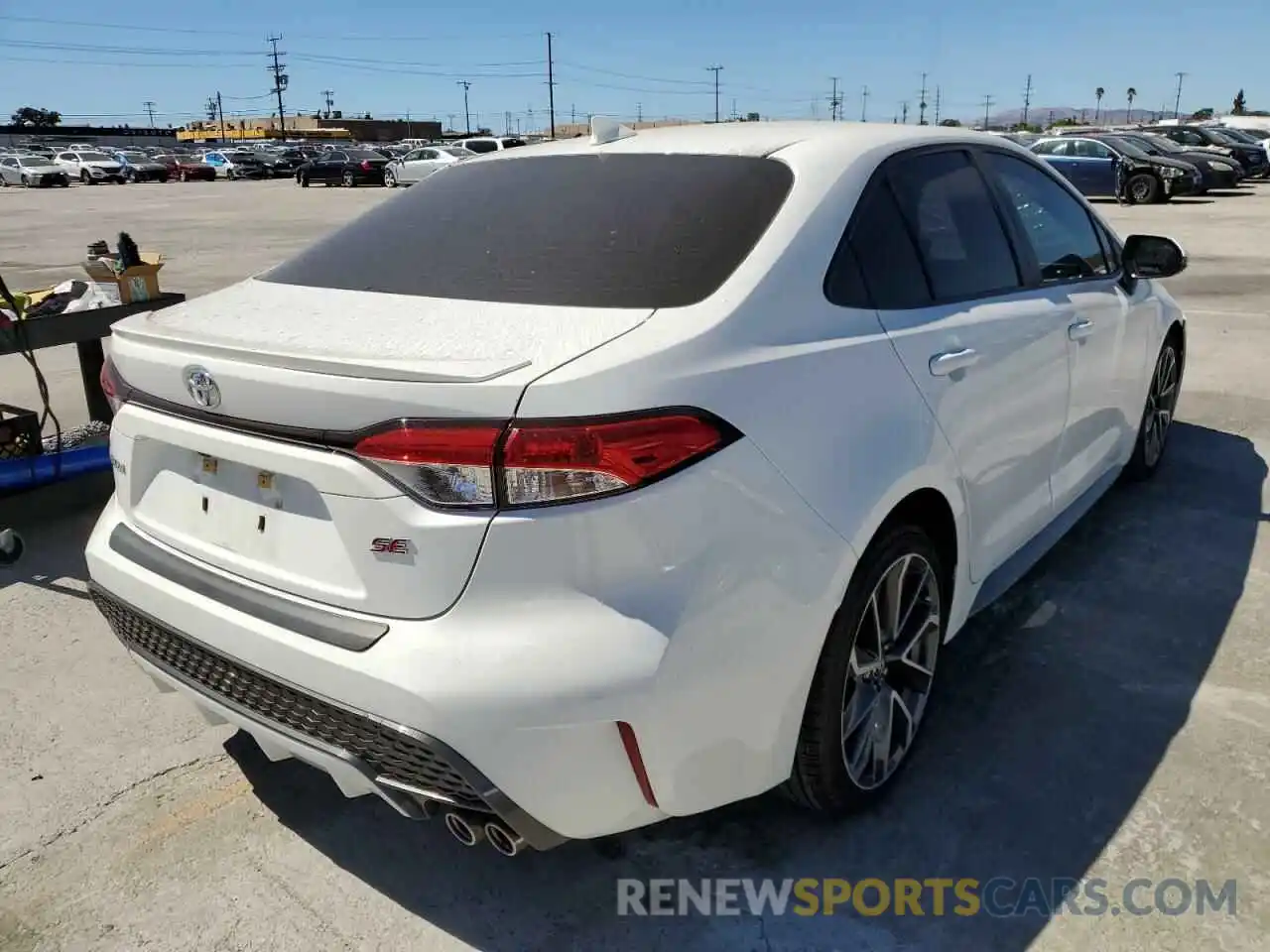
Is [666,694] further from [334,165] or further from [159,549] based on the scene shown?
[334,165]

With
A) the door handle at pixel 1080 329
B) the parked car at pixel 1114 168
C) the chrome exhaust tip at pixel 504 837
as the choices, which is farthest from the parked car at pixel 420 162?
the chrome exhaust tip at pixel 504 837

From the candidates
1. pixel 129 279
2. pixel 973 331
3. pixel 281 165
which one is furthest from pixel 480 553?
pixel 281 165

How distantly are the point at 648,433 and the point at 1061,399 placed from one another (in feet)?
6.73

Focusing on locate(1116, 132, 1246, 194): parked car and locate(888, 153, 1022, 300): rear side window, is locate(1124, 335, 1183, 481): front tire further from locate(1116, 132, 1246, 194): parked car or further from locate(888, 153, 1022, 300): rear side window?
locate(1116, 132, 1246, 194): parked car

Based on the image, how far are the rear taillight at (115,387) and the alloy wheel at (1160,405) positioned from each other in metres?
4.10

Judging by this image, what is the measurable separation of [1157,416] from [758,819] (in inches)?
132

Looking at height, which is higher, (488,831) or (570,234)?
(570,234)

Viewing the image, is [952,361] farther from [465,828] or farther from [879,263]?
[465,828]

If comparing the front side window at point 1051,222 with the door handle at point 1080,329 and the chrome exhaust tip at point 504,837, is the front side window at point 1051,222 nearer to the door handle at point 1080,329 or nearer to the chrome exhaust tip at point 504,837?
the door handle at point 1080,329

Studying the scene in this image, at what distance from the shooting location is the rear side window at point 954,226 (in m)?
2.79

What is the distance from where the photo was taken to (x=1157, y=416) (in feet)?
16.1

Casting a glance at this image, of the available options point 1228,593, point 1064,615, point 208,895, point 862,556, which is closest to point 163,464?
point 208,895

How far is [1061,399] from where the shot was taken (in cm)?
338

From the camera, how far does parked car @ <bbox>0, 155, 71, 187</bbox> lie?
4444cm
